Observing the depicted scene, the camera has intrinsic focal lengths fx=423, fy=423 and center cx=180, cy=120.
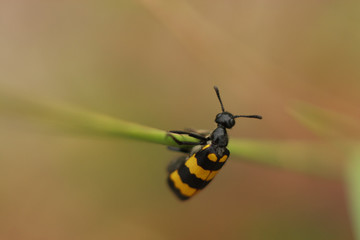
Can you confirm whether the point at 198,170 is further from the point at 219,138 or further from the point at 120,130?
the point at 120,130

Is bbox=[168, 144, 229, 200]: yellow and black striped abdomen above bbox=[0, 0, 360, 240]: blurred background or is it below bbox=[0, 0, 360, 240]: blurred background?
below

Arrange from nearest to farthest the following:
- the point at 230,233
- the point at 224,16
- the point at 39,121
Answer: the point at 39,121, the point at 230,233, the point at 224,16

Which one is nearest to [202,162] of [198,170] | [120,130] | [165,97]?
[198,170]

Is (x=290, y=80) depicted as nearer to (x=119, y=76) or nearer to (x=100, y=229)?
(x=119, y=76)

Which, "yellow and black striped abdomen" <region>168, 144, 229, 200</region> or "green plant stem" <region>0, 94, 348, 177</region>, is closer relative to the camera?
"green plant stem" <region>0, 94, 348, 177</region>

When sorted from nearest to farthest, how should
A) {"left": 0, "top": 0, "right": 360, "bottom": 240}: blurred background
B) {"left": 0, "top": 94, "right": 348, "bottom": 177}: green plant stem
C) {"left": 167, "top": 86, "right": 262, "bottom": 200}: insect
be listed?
1. {"left": 0, "top": 94, "right": 348, "bottom": 177}: green plant stem
2. {"left": 167, "top": 86, "right": 262, "bottom": 200}: insect
3. {"left": 0, "top": 0, "right": 360, "bottom": 240}: blurred background

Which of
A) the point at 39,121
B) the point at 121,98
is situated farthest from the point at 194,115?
the point at 39,121

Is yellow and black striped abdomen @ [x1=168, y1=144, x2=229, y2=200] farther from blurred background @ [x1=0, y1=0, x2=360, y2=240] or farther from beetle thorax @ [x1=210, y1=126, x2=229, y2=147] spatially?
blurred background @ [x1=0, y1=0, x2=360, y2=240]

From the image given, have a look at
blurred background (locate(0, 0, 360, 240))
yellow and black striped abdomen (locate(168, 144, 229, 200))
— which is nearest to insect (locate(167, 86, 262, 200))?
yellow and black striped abdomen (locate(168, 144, 229, 200))
